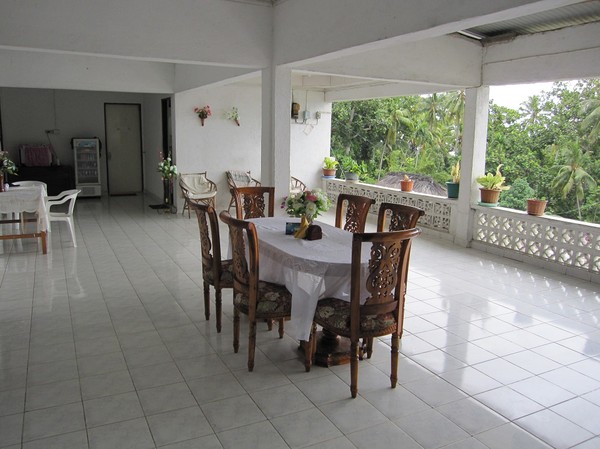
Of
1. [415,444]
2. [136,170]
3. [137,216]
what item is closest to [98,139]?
[136,170]

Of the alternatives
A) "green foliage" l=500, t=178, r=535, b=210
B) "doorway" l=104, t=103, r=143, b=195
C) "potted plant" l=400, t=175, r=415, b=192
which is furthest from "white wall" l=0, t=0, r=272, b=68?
"green foliage" l=500, t=178, r=535, b=210

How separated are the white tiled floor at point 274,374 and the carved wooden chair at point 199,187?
358 cm

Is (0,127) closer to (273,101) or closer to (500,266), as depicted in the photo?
(273,101)

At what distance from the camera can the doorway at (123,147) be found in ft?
38.5

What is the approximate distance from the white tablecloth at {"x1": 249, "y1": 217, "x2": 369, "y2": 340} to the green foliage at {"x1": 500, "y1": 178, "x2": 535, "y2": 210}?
9302 millimetres

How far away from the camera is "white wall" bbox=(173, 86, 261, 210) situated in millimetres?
9094

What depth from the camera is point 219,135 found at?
9.40 m

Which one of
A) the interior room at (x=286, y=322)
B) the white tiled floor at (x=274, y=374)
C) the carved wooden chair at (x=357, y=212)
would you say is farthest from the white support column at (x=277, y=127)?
the white tiled floor at (x=274, y=374)

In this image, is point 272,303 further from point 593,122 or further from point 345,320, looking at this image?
point 593,122

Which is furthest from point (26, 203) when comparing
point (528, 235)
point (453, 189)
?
point (528, 235)

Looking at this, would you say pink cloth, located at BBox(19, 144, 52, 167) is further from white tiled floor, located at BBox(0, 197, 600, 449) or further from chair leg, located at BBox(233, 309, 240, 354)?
chair leg, located at BBox(233, 309, 240, 354)

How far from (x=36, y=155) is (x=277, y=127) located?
7467mm

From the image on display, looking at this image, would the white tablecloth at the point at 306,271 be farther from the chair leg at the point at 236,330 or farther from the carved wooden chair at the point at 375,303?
the chair leg at the point at 236,330

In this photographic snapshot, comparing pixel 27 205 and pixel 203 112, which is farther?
pixel 203 112
